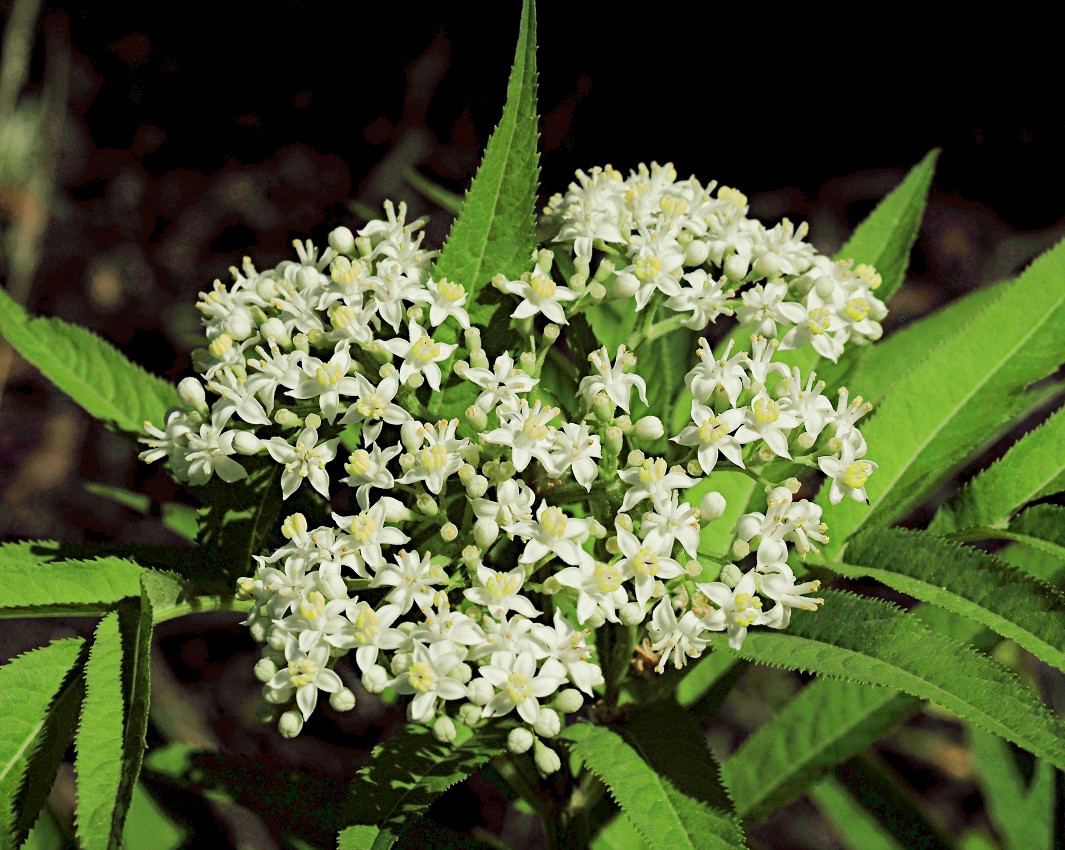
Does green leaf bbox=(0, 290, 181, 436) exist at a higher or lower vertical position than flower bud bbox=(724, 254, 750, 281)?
lower

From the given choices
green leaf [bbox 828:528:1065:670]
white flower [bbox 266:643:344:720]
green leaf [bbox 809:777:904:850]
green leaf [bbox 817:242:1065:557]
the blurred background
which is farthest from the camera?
the blurred background

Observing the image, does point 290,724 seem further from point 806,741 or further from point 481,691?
point 806,741

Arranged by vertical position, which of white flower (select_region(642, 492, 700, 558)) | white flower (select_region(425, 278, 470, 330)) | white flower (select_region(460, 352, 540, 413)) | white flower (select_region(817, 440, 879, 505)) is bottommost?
white flower (select_region(642, 492, 700, 558))

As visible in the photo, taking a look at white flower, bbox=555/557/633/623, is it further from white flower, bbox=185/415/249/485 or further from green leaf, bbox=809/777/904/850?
green leaf, bbox=809/777/904/850

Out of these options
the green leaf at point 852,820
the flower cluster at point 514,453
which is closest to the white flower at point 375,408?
the flower cluster at point 514,453

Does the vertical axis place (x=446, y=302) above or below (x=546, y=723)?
above

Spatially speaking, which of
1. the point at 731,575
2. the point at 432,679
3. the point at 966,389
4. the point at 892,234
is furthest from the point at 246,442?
the point at 892,234

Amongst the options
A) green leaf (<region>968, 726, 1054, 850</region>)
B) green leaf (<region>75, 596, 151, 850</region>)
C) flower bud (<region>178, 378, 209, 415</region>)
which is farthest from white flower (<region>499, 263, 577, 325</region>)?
green leaf (<region>968, 726, 1054, 850</region>)
